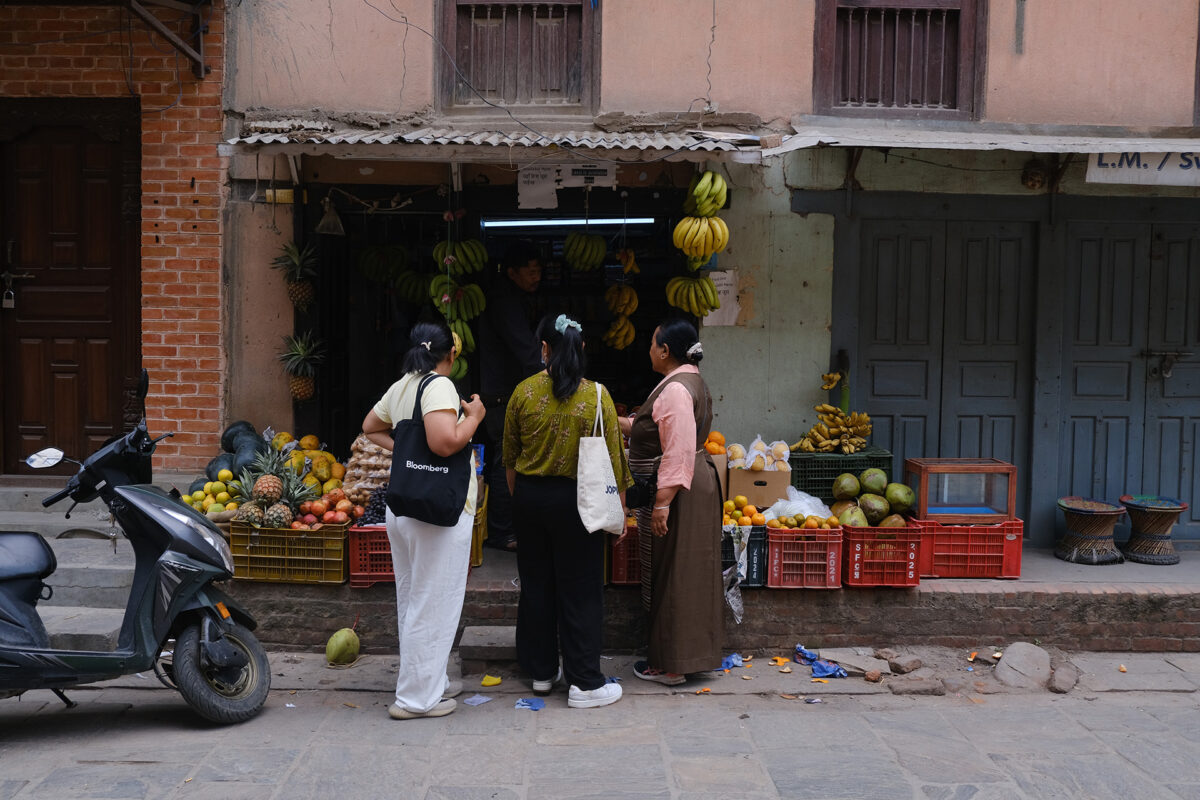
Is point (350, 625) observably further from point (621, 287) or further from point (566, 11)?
point (566, 11)

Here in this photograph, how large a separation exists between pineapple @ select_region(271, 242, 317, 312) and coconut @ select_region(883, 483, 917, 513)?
442 centimetres

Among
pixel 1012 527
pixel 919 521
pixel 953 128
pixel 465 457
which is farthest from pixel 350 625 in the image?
pixel 953 128

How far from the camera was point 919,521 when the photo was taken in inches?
264

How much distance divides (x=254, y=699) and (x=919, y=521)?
4329 mm

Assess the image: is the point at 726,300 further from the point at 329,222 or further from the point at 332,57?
the point at 332,57

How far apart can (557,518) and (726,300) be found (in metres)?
2.88

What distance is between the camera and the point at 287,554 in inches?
244

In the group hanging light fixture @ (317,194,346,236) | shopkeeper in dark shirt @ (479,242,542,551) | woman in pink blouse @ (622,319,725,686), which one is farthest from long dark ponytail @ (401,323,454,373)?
hanging light fixture @ (317,194,346,236)

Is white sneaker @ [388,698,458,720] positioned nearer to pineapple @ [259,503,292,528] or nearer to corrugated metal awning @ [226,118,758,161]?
pineapple @ [259,503,292,528]

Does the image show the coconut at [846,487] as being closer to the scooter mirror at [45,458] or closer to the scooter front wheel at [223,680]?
the scooter front wheel at [223,680]

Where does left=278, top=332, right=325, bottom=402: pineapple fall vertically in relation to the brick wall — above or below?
below

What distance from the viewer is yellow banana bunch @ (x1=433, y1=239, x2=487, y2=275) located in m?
7.21

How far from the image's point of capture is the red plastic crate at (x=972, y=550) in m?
6.59

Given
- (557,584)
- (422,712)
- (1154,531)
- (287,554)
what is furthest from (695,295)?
(1154,531)
